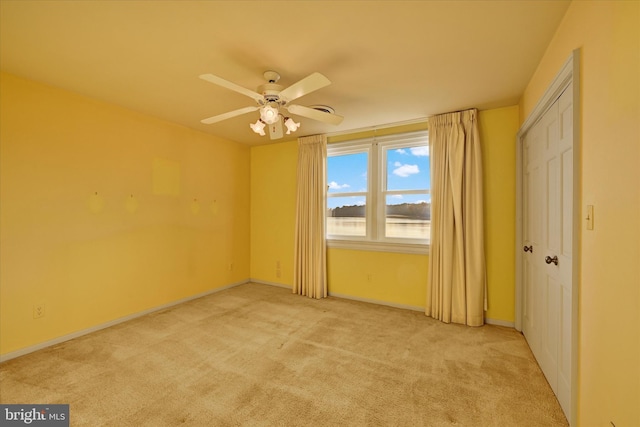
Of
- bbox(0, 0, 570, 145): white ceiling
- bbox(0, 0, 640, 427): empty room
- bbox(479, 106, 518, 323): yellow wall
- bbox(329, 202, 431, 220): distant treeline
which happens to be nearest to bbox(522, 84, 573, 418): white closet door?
bbox(0, 0, 640, 427): empty room

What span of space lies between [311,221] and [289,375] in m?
2.37

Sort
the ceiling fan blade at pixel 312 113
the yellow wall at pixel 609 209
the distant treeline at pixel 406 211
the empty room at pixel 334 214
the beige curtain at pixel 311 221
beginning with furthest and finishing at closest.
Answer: the beige curtain at pixel 311 221 < the distant treeline at pixel 406 211 < the ceiling fan blade at pixel 312 113 < the empty room at pixel 334 214 < the yellow wall at pixel 609 209

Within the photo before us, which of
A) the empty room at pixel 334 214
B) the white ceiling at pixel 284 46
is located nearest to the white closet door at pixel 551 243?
the empty room at pixel 334 214

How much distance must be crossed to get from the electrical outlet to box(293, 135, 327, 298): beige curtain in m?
2.87

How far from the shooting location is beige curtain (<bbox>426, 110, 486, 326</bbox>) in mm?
3115

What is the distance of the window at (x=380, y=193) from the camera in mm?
3676

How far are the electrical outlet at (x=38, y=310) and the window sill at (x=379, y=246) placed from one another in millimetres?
3304

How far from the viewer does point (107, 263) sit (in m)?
3.06

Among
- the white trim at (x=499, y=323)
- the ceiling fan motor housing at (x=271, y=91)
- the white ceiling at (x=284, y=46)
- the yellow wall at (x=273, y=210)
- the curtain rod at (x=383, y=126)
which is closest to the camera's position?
the white ceiling at (x=284, y=46)

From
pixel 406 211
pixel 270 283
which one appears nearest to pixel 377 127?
pixel 406 211

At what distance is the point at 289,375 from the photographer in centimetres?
216

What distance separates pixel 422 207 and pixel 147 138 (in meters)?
3.75

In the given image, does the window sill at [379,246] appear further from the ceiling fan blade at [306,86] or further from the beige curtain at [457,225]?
the ceiling fan blade at [306,86]

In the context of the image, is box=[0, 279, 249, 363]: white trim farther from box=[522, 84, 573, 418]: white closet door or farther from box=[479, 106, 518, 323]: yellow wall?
box=[522, 84, 573, 418]: white closet door
